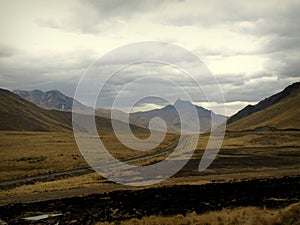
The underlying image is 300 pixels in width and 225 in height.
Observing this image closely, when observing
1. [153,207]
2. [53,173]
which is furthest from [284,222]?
[53,173]

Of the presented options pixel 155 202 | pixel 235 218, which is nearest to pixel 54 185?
pixel 155 202

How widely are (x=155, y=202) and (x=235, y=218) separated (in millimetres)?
11985

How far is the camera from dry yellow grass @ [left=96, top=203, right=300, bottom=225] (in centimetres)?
2270

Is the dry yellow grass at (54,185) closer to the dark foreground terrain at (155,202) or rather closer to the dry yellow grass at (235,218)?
the dark foreground terrain at (155,202)

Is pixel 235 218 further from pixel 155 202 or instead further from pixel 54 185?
pixel 54 185

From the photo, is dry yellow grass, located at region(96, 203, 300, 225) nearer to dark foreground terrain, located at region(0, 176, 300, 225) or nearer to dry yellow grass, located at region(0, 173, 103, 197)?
dark foreground terrain, located at region(0, 176, 300, 225)

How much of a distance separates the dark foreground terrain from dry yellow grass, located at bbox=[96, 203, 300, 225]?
87.5 inches

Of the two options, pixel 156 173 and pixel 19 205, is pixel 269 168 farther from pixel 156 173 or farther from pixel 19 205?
pixel 19 205

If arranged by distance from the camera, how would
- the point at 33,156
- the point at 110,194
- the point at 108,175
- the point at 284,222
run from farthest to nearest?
the point at 33,156 → the point at 108,175 → the point at 110,194 → the point at 284,222

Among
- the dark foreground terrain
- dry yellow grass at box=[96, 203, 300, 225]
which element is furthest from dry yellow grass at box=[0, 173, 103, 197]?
dry yellow grass at box=[96, 203, 300, 225]

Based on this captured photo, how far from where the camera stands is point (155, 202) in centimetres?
3700

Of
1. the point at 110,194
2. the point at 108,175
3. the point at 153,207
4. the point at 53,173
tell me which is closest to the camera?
the point at 153,207

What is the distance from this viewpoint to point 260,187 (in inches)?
1753

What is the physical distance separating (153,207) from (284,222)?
14.6m
